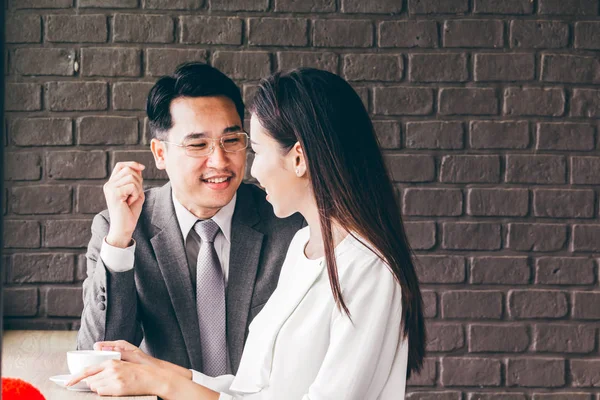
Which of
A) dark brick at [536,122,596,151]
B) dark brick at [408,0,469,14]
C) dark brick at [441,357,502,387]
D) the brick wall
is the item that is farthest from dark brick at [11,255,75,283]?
dark brick at [536,122,596,151]

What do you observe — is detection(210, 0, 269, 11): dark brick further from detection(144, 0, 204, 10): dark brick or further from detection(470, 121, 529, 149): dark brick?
detection(470, 121, 529, 149): dark brick

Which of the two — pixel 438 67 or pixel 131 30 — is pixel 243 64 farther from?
pixel 438 67

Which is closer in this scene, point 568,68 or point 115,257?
point 115,257

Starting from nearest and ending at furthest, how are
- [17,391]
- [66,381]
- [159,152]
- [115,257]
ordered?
[17,391] → [66,381] → [115,257] → [159,152]

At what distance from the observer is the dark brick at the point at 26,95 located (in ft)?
7.45

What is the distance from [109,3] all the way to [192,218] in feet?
2.57

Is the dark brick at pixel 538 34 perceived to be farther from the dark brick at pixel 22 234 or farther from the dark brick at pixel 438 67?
the dark brick at pixel 22 234

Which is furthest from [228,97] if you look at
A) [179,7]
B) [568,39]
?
[568,39]

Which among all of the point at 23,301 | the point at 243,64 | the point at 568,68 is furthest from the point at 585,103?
the point at 23,301

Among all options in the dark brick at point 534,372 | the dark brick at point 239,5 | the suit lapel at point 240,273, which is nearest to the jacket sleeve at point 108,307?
the suit lapel at point 240,273

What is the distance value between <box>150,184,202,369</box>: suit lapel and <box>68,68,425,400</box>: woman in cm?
44

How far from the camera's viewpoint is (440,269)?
2314mm

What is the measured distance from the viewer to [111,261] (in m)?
1.71

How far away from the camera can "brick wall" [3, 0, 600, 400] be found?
227 cm
